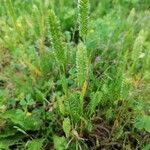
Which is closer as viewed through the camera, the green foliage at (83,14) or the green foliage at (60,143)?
the green foliage at (83,14)

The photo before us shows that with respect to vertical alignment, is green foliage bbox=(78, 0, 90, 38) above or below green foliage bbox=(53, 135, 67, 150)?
above

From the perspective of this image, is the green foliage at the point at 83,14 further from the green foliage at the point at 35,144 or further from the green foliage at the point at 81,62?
the green foliage at the point at 35,144

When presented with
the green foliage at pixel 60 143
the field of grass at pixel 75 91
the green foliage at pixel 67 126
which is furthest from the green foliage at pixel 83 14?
the green foliage at pixel 60 143

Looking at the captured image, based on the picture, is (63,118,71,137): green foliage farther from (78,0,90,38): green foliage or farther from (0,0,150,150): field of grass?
(78,0,90,38): green foliage

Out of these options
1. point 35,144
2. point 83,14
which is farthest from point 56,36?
point 35,144

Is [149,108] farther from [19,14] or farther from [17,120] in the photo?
[19,14]

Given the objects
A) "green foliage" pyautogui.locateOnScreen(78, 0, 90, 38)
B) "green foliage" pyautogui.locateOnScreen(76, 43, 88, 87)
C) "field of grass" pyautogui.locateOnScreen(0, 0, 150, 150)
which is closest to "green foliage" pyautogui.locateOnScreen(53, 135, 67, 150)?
"field of grass" pyautogui.locateOnScreen(0, 0, 150, 150)

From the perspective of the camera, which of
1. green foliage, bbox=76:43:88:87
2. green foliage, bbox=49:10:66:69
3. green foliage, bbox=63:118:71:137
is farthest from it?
green foliage, bbox=63:118:71:137

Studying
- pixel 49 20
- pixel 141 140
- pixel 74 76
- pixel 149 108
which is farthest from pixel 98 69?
pixel 49 20

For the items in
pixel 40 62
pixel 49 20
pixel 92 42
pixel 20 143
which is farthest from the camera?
pixel 40 62
